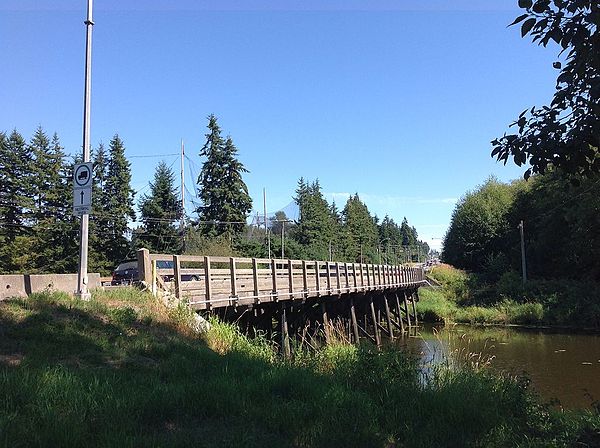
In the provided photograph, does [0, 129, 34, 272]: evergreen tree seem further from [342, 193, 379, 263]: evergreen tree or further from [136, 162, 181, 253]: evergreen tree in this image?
[342, 193, 379, 263]: evergreen tree

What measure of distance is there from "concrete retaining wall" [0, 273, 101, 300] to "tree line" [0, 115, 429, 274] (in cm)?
2698

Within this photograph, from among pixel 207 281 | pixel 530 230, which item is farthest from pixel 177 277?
pixel 530 230

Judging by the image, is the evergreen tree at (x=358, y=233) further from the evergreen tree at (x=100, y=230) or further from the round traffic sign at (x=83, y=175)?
the round traffic sign at (x=83, y=175)

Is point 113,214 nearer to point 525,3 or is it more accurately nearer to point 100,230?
point 100,230

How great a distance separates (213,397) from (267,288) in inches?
379

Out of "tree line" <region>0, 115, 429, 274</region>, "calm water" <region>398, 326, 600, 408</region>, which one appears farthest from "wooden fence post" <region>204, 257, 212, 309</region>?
"tree line" <region>0, 115, 429, 274</region>

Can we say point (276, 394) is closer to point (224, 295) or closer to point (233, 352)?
point (233, 352)

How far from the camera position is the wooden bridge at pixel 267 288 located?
10.8 metres

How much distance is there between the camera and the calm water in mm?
14211

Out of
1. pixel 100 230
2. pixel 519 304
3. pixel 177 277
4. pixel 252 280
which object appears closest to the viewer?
pixel 177 277

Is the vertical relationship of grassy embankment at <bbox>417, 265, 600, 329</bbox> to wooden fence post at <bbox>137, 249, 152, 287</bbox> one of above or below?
below

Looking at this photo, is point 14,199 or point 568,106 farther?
point 14,199

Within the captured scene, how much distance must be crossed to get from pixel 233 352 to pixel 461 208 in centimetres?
6486

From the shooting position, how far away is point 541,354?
71.0 ft
